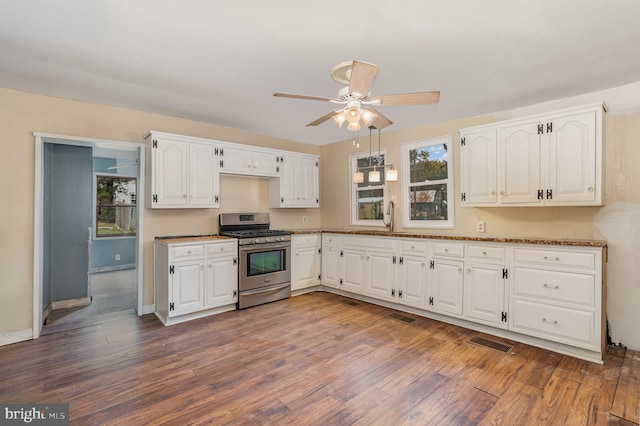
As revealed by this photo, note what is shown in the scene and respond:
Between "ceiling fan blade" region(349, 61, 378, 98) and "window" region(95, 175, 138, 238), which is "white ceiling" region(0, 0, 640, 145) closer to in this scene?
"ceiling fan blade" region(349, 61, 378, 98)

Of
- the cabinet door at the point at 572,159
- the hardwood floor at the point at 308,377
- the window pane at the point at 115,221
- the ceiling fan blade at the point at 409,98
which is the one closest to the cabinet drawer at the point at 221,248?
the hardwood floor at the point at 308,377

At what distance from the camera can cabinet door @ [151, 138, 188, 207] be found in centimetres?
362

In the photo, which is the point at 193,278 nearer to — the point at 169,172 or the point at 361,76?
the point at 169,172

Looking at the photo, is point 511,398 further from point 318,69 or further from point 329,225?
point 329,225

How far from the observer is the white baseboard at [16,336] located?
2.98 metres

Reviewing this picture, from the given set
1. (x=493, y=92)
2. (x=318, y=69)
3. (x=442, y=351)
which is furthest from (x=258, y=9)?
(x=442, y=351)

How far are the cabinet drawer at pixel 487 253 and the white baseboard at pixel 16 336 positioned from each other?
4.74 metres

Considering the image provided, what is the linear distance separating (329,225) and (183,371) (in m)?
3.57

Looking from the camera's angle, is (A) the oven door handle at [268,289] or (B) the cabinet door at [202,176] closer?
(B) the cabinet door at [202,176]

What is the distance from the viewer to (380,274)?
13.8ft

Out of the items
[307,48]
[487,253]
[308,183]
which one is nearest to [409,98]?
[307,48]

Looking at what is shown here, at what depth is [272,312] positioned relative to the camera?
12.9 feet

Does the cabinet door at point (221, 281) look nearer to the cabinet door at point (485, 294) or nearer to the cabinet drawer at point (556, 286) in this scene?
the cabinet door at point (485, 294)

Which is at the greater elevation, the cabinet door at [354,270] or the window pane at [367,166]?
the window pane at [367,166]
